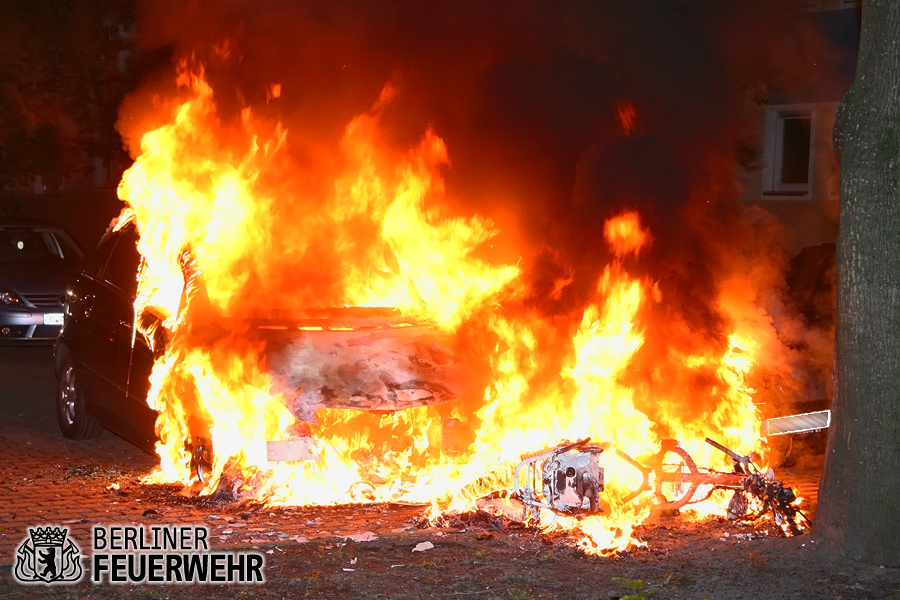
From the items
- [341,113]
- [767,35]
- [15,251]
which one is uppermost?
[767,35]

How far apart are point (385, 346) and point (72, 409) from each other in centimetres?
348

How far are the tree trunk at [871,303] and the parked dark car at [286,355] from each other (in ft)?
7.81

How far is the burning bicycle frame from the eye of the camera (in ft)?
21.3

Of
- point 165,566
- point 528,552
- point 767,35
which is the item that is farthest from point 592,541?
point 767,35

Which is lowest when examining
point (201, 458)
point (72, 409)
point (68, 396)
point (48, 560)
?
point (48, 560)

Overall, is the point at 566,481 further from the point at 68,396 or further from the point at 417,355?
the point at 68,396

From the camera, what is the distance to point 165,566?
5773mm

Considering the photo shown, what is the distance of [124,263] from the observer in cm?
827

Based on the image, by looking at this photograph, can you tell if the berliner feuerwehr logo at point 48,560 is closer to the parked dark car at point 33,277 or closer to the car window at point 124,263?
the car window at point 124,263

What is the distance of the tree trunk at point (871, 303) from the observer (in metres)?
5.89

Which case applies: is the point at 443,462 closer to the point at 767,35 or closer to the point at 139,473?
the point at 139,473

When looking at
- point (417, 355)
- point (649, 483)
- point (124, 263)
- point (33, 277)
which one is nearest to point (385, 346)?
point (417, 355)

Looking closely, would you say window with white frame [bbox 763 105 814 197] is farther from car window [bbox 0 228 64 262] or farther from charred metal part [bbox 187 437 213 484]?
charred metal part [bbox 187 437 213 484]

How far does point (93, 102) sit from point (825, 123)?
11340mm
